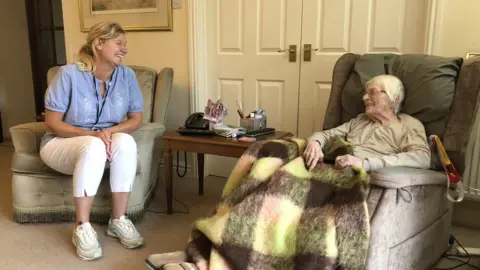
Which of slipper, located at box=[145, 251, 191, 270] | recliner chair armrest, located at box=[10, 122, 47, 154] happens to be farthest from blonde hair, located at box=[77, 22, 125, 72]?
slipper, located at box=[145, 251, 191, 270]

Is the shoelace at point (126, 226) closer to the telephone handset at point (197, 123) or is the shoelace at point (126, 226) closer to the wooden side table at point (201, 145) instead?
the wooden side table at point (201, 145)

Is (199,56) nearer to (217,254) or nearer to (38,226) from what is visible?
(38,226)

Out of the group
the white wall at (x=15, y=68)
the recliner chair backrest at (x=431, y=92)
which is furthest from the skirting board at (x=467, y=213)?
the white wall at (x=15, y=68)

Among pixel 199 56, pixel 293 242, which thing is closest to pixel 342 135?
pixel 293 242

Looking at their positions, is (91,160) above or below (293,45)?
below

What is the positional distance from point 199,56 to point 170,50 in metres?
0.25

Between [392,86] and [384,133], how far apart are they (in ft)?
0.68

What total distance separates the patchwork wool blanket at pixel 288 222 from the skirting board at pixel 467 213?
1150mm

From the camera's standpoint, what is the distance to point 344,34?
8.72 feet

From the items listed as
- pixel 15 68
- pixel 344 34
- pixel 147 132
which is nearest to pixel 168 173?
pixel 147 132

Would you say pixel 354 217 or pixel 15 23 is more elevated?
pixel 15 23

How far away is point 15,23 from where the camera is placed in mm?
4543

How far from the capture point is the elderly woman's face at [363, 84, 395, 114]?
1.91m

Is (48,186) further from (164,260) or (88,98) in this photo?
(164,260)
